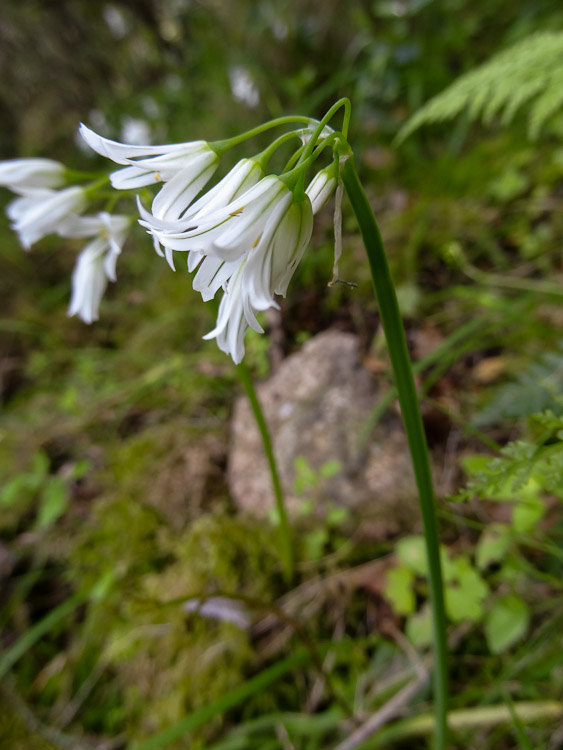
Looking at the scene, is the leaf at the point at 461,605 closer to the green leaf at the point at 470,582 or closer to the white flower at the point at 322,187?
the green leaf at the point at 470,582

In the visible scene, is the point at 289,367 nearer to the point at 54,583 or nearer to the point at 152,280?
the point at 54,583

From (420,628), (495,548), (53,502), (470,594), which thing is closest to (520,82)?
(495,548)

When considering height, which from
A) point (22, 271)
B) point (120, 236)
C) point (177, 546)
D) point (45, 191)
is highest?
point (22, 271)

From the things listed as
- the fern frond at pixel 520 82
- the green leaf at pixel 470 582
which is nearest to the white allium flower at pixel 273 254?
the green leaf at pixel 470 582

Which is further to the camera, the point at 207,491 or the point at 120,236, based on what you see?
the point at 207,491

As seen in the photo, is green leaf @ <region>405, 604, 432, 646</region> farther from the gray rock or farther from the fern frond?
the fern frond

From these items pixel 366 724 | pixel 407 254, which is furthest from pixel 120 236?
pixel 407 254
